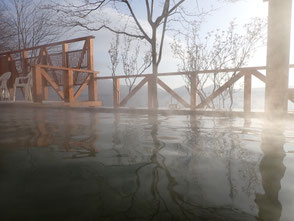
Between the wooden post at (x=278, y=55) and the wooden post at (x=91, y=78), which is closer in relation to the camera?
the wooden post at (x=278, y=55)

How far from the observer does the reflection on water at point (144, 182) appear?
26.8 inches

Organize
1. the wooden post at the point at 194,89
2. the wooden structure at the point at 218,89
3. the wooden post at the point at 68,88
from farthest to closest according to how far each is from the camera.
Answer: the wooden post at the point at 68,88 < the wooden post at the point at 194,89 < the wooden structure at the point at 218,89

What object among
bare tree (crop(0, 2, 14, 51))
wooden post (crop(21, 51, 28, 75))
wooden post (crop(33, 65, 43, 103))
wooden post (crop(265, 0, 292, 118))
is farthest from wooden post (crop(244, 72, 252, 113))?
bare tree (crop(0, 2, 14, 51))

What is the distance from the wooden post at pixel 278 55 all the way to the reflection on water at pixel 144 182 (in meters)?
2.04

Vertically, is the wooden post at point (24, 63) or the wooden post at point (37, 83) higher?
the wooden post at point (24, 63)

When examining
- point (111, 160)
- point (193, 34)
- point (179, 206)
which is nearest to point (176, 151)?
point (111, 160)

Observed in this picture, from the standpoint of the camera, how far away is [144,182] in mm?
900

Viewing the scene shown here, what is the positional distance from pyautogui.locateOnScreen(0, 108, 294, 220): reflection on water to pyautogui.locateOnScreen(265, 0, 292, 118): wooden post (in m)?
2.04

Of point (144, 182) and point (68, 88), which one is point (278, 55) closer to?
point (144, 182)

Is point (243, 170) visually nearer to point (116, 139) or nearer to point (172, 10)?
point (116, 139)

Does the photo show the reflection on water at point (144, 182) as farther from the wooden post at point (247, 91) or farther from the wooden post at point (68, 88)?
the wooden post at point (68, 88)

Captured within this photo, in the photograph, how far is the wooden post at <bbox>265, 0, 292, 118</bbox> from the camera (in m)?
3.15

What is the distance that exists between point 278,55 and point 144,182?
10.7ft

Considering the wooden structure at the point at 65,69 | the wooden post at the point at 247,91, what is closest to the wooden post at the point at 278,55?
the wooden post at the point at 247,91
